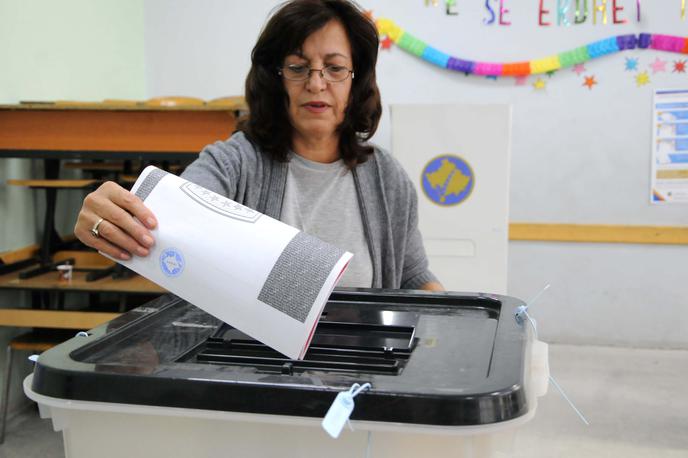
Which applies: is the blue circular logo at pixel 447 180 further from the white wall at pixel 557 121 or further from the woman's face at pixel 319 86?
the woman's face at pixel 319 86

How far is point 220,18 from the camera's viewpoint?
432 cm

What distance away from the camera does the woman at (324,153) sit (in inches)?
57.4

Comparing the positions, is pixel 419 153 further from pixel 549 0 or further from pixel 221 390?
pixel 221 390

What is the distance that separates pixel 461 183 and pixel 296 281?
268 cm

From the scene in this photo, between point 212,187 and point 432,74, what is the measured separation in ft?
10.1

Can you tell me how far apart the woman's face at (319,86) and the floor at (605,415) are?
188 centimetres

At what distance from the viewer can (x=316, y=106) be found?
4.85 feet

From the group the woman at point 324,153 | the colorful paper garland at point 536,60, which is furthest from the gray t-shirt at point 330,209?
the colorful paper garland at point 536,60

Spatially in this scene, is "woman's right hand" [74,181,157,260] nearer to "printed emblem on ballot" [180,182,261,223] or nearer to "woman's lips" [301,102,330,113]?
"printed emblem on ballot" [180,182,261,223]

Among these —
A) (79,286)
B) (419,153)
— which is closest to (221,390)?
(79,286)

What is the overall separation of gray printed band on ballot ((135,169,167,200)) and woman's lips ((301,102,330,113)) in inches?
25.3

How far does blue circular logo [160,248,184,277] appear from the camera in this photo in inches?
32.1

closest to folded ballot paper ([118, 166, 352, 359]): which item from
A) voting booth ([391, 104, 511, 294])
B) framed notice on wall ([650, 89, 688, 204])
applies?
voting booth ([391, 104, 511, 294])

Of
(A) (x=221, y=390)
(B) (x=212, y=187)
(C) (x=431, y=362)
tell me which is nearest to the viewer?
(A) (x=221, y=390)
